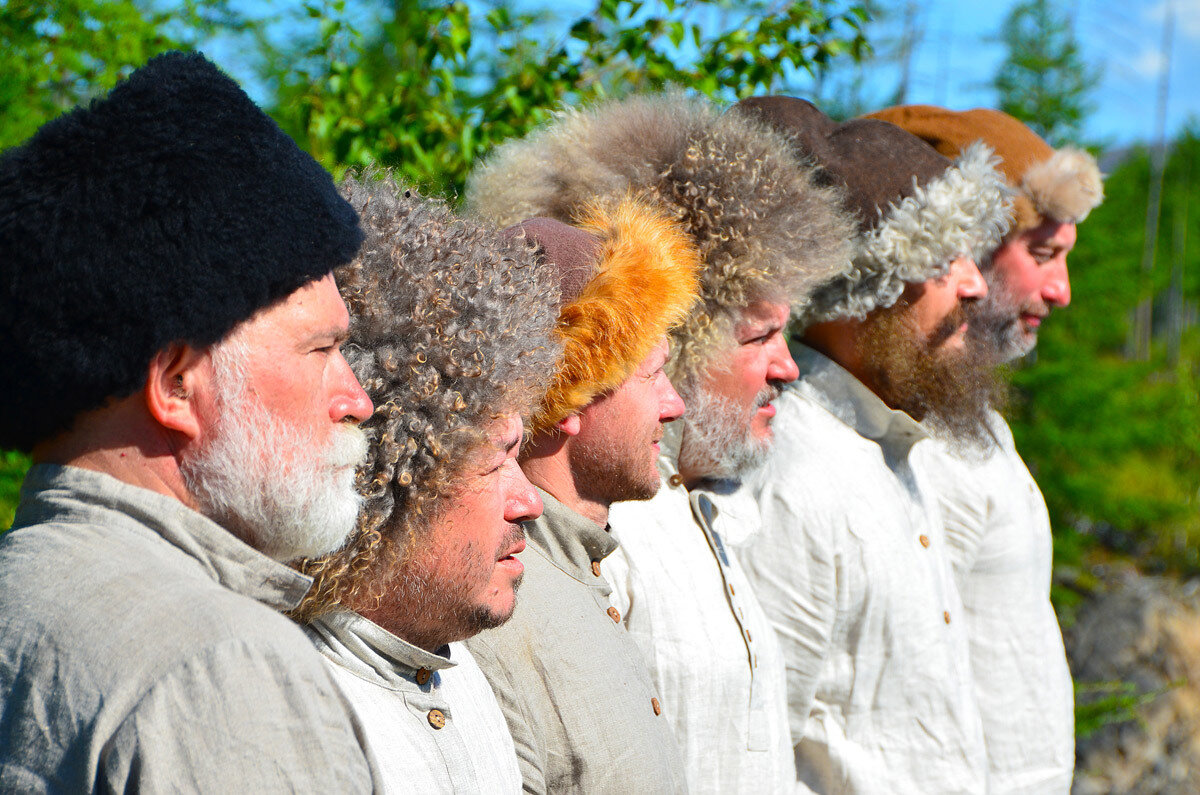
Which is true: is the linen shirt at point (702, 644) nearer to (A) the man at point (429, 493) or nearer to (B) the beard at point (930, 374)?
(A) the man at point (429, 493)

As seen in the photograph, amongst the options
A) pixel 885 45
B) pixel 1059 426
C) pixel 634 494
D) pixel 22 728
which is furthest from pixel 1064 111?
pixel 22 728

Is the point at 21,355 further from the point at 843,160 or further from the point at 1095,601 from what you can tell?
the point at 1095,601

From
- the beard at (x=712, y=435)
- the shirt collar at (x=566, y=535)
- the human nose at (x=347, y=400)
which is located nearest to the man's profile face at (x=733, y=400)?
the beard at (x=712, y=435)

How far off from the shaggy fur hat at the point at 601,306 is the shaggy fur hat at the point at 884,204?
1.21 meters

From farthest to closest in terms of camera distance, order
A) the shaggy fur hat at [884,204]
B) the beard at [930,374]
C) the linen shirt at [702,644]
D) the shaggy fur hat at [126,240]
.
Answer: the beard at [930,374]
the shaggy fur hat at [884,204]
the linen shirt at [702,644]
the shaggy fur hat at [126,240]

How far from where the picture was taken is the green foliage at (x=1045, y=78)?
21844 mm

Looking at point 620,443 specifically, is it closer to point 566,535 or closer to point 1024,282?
point 566,535

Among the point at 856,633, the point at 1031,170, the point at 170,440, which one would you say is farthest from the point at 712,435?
the point at 1031,170

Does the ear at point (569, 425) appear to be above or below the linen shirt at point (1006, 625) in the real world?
above

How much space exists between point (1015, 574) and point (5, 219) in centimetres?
352

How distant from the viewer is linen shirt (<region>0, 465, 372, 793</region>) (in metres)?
1.14

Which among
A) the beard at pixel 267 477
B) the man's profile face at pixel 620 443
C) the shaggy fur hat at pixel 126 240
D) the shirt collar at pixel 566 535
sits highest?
the shaggy fur hat at pixel 126 240

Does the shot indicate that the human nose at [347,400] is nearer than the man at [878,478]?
Yes

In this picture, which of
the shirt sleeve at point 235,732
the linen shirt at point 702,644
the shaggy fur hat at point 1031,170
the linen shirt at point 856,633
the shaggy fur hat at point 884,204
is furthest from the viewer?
the shaggy fur hat at point 1031,170
